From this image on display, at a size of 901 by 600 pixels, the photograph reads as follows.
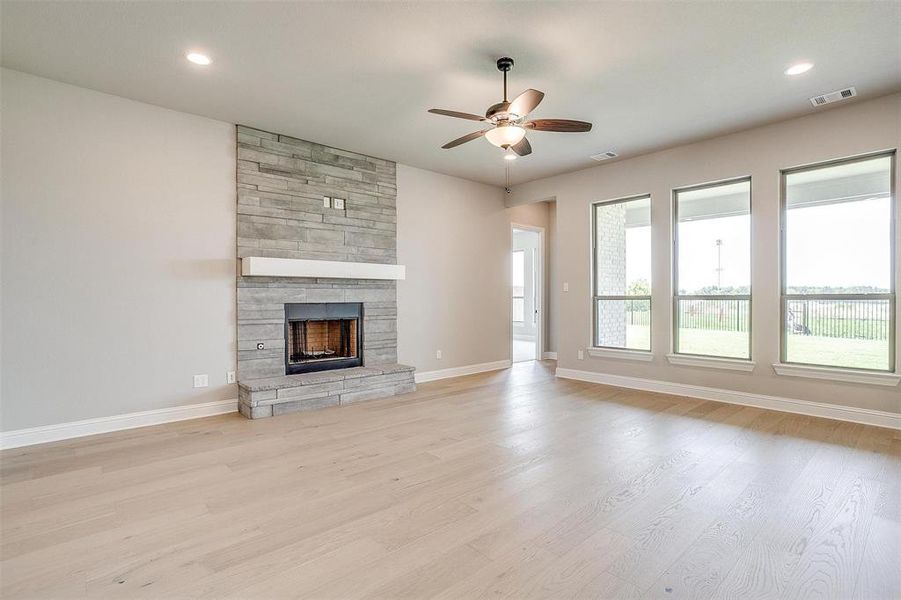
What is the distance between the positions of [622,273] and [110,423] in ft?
18.8

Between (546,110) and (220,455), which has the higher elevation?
(546,110)

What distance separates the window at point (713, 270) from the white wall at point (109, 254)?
16.5ft

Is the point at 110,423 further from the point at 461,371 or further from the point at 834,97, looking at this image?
the point at 834,97

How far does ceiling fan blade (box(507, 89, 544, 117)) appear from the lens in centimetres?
284

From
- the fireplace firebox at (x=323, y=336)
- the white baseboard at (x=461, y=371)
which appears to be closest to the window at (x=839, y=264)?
the white baseboard at (x=461, y=371)

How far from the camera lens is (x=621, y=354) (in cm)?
568

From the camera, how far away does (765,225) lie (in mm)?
4508

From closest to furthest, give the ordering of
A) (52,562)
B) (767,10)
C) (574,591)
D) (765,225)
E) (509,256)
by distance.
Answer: (574,591) < (52,562) < (767,10) < (765,225) < (509,256)

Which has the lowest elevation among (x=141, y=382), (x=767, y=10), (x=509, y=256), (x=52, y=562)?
(x=52, y=562)

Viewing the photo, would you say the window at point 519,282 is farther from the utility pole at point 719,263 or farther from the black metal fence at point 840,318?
the black metal fence at point 840,318

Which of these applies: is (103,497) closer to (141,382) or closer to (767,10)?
(141,382)

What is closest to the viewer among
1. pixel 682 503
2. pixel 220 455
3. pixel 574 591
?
pixel 574 591

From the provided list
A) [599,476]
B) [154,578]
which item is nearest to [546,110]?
[599,476]

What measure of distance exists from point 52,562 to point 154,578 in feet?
1.75
